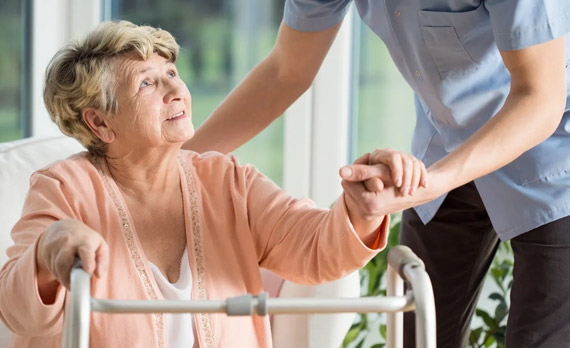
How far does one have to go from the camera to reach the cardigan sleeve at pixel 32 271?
4.87ft

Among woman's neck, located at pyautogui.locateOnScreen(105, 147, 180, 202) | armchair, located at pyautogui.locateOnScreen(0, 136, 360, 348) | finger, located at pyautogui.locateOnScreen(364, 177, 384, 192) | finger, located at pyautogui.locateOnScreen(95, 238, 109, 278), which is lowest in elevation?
armchair, located at pyautogui.locateOnScreen(0, 136, 360, 348)

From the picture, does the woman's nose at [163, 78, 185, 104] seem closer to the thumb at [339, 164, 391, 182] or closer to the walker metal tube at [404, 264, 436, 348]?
the thumb at [339, 164, 391, 182]

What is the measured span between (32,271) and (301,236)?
1.78 feet

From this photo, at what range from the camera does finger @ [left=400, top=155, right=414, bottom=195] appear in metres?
1.43

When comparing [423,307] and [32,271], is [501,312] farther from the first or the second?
[32,271]

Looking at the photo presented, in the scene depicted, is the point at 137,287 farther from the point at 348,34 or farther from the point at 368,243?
the point at 348,34

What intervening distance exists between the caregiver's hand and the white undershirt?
1.03ft

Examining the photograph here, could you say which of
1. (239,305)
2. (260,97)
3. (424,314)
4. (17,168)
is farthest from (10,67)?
(424,314)

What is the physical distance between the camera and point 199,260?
5.74 ft

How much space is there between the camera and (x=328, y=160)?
327 cm

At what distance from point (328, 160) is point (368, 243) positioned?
1.63m

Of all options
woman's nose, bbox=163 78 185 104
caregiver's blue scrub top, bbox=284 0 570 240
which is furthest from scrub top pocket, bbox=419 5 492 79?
woman's nose, bbox=163 78 185 104

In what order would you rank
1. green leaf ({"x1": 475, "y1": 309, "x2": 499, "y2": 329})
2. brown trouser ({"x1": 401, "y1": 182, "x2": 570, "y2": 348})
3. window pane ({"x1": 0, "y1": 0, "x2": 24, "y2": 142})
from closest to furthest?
brown trouser ({"x1": 401, "y1": 182, "x2": 570, "y2": 348}) → green leaf ({"x1": 475, "y1": 309, "x2": 499, "y2": 329}) → window pane ({"x1": 0, "y1": 0, "x2": 24, "y2": 142})

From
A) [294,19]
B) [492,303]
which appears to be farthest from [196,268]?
[492,303]
